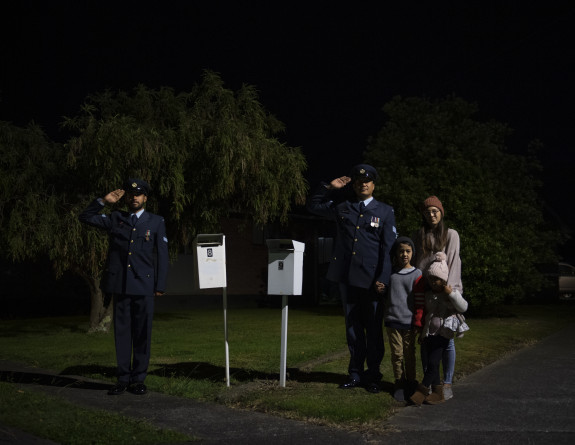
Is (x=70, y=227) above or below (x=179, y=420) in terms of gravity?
above

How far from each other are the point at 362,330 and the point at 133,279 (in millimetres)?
2275

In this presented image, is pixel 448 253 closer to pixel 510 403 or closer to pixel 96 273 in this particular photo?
pixel 510 403

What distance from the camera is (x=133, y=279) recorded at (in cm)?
677

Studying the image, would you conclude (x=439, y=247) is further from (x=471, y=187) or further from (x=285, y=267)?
(x=471, y=187)

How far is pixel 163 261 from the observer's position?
6.87 m

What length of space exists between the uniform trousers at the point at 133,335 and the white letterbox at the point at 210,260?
1.84 feet

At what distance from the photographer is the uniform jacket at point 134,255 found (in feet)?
22.2

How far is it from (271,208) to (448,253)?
290 inches

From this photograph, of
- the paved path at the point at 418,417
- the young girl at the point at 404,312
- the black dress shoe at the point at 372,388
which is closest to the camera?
the paved path at the point at 418,417

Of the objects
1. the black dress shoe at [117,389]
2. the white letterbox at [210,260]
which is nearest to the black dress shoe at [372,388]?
the white letterbox at [210,260]

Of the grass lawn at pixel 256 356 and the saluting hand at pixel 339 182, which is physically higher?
the saluting hand at pixel 339 182

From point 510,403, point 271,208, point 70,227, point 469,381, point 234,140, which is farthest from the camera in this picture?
point 271,208

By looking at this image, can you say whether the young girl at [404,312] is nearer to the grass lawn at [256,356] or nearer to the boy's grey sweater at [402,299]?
the boy's grey sweater at [402,299]

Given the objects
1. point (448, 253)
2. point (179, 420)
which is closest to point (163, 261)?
point (179, 420)
